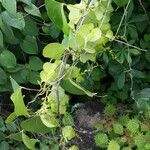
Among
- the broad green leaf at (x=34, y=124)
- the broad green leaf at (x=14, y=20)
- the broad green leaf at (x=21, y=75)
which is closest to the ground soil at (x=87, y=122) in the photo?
the broad green leaf at (x=21, y=75)

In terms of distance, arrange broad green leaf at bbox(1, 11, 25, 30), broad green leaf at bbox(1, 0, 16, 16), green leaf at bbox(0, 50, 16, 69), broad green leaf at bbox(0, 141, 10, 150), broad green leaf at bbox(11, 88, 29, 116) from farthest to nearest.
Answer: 1. broad green leaf at bbox(0, 141, 10, 150)
2. green leaf at bbox(0, 50, 16, 69)
3. broad green leaf at bbox(1, 11, 25, 30)
4. broad green leaf at bbox(1, 0, 16, 16)
5. broad green leaf at bbox(11, 88, 29, 116)

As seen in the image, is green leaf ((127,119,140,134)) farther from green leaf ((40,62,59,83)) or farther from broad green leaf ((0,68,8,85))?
green leaf ((40,62,59,83))

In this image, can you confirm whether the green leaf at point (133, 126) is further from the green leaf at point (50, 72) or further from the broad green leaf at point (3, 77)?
the green leaf at point (50, 72)

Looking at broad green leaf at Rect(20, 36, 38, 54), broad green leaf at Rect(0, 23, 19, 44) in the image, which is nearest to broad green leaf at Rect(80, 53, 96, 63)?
broad green leaf at Rect(0, 23, 19, 44)

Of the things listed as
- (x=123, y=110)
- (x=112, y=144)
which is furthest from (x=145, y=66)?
(x=112, y=144)

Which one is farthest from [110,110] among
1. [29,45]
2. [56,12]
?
[56,12]

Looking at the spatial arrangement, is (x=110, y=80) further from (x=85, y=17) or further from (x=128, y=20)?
(x=85, y=17)

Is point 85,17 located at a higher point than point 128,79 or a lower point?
higher

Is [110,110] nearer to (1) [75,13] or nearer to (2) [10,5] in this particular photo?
(2) [10,5]
